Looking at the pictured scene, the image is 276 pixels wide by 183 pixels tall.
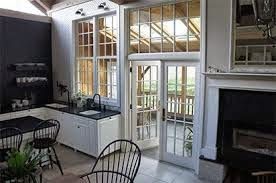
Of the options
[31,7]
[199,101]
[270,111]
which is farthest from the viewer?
[31,7]

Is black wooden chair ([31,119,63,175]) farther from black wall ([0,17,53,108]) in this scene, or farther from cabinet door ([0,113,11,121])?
black wall ([0,17,53,108])

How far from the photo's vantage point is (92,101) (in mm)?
5539

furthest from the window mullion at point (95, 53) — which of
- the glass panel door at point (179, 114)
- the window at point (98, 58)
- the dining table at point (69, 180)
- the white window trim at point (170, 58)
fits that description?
the dining table at point (69, 180)

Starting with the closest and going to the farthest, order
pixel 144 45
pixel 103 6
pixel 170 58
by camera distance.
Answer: pixel 170 58 < pixel 144 45 < pixel 103 6

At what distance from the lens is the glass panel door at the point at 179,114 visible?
13.7ft

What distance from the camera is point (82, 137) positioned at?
4.86 meters

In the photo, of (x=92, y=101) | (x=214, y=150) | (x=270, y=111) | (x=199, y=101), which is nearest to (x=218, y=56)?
(x=199, y=101)

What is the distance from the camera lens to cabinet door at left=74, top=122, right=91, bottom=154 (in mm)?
4746

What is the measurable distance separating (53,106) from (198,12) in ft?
12.6

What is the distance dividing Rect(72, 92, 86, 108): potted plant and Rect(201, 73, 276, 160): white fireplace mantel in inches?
116

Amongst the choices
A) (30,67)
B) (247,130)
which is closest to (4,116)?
(30,67)

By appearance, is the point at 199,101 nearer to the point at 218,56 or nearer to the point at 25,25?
the point at 218,56

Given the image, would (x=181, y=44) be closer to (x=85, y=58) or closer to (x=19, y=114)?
(x=85, y=58)

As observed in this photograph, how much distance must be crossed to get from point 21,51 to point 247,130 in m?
5.14
